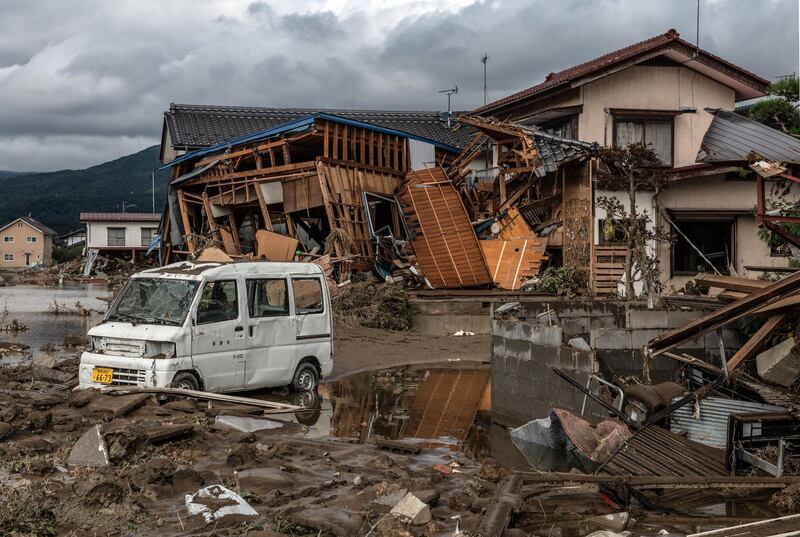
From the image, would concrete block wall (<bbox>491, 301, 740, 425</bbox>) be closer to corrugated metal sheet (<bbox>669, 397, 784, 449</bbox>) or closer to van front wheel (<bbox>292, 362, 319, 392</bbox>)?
corrugated metal sheet (<bbox>669, 397, 784, 449</bbox>)

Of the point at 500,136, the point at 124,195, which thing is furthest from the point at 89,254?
the point at 124,195

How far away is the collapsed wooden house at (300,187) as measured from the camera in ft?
78.4

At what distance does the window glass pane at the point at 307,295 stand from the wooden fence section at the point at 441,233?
33.7 feet

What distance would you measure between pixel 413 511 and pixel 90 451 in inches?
123

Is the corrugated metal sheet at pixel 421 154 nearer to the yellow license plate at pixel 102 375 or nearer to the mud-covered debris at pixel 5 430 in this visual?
the yellow license plate at pixel 102 375

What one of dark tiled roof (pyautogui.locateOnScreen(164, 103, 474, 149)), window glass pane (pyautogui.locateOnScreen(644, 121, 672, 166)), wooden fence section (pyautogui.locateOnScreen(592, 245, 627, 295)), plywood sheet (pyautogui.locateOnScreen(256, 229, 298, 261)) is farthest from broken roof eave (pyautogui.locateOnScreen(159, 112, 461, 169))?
wooden fence section (pyautogui.locateOnScreen(592, 245, 627, 295))

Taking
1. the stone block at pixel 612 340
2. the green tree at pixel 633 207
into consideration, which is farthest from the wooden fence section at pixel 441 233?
the stone block at pixel 612 340

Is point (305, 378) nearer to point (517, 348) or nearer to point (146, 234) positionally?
point (517, 348)

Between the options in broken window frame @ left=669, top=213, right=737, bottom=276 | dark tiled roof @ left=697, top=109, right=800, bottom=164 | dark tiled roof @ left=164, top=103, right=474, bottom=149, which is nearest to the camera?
dark tiled roof @ left=697, top=109, right=800, bottom=164

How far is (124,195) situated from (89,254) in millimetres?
85555

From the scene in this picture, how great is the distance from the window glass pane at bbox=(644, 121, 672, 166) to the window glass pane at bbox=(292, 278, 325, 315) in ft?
46.7

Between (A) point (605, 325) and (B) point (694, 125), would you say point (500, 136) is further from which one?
(A) point (605, 325)

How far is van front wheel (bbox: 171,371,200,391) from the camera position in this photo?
9945 millimetres

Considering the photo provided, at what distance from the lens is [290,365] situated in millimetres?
11602
